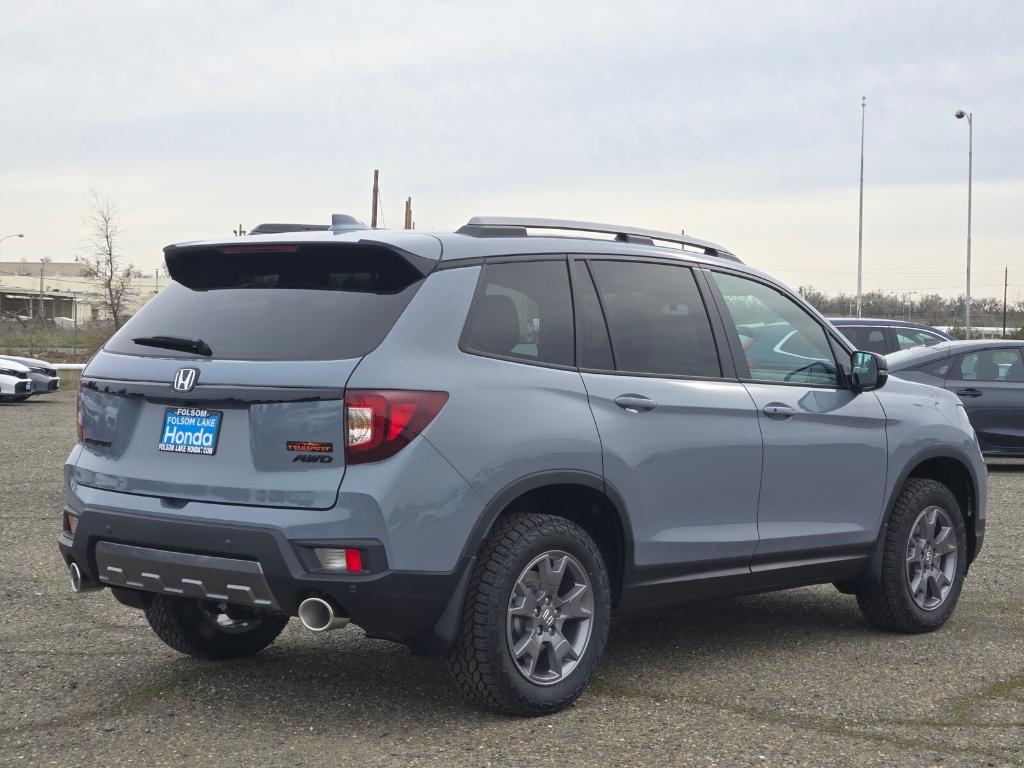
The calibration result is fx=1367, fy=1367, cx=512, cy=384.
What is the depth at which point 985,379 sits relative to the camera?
14641 mm

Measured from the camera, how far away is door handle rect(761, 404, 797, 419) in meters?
5.93

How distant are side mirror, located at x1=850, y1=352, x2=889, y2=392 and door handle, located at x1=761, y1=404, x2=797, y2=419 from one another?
53 cm

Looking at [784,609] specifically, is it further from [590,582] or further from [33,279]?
[33,279]

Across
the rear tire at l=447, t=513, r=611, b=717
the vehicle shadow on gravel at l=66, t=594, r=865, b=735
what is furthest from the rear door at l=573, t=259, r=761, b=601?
the vehicle shadow on gravel at l=66, t=594, r=865, b=735

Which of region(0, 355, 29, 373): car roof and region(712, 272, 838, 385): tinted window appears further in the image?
region(0, 355, 29, 373): car roof

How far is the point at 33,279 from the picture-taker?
13412cm

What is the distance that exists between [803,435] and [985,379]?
30.7 feet

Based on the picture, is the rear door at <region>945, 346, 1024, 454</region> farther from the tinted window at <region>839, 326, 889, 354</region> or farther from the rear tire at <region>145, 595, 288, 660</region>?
the rear tire at <region>145, 595, 288, 660</region>

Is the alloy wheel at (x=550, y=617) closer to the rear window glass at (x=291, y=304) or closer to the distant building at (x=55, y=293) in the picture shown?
the rear window glass at (x=291, y=304)

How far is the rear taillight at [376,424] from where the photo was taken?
4512 mm

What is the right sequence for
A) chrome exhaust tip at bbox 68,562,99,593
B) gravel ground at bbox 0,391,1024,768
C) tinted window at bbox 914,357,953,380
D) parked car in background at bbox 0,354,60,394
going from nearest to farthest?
gravel ground at bbox 0,391,1024,768, chrome exhaust tip at bbox 68,562,99,593, tinted window at bbox 914,357,953,380, parked car in background at bbox 0,354,60,394

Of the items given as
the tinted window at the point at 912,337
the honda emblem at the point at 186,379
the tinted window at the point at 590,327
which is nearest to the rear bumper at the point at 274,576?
the honda emblem at the point at 186,379

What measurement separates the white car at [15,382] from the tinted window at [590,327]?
1966 cm

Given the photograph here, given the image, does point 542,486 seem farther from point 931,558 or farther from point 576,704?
point 931,558
